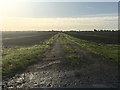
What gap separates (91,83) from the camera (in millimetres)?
17297

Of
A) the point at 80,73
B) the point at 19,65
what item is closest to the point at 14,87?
the point at 80,73

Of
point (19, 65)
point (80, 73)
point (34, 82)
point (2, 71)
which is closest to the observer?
point (34, 82)

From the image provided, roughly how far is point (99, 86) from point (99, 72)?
566 centimetres

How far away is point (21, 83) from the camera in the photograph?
60.3 feet

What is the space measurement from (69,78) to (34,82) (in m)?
2.35

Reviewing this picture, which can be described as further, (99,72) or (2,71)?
(2,71)

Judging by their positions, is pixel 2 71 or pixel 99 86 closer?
pixel 99 86

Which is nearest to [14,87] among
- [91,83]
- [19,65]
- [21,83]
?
[21,83]

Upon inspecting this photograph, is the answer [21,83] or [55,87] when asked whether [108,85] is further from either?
[21,83]

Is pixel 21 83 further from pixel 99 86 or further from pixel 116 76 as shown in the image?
pixel 116 76

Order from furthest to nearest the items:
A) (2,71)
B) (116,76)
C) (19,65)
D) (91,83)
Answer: (19,65), (2,71), (116,76), (91,83)

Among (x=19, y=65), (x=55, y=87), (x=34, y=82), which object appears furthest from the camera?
(x=19, y=65)

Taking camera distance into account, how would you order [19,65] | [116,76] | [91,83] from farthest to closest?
[19,65] → [116,76] → [91,83]

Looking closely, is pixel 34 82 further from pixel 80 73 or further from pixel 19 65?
pixel 19 65
